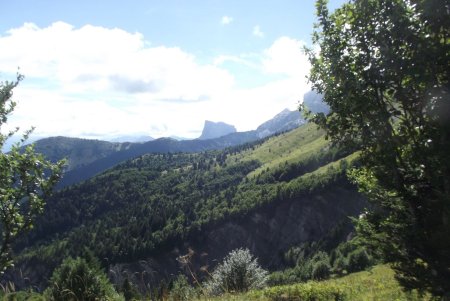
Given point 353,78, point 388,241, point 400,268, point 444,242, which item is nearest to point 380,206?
point 388,241

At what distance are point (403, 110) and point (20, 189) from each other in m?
10.6

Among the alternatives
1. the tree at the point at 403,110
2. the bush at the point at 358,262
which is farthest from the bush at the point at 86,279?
the bush at the point at 358,262

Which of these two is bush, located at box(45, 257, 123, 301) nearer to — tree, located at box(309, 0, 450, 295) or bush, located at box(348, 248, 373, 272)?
tree, located at box(309, 0, 450, 295)

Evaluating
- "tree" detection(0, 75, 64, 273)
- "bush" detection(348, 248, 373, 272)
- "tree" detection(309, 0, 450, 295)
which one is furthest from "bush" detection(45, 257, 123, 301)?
"bush" detection(348, 248, 373, 272)

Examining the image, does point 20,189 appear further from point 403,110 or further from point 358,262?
point 358,262

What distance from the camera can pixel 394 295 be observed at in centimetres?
1288

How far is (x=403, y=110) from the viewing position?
953 cm

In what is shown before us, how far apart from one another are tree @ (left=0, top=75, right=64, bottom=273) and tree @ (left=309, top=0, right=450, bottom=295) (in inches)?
327

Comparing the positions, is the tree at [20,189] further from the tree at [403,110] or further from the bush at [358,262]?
the bush at [358,262]

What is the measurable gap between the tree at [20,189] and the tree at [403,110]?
327 inches

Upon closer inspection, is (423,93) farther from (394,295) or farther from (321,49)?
(394,295)

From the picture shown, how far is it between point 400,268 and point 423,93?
13.7 feet

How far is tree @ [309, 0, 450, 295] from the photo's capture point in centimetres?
850

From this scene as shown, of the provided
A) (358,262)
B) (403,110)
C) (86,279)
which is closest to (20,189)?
(86,279)
